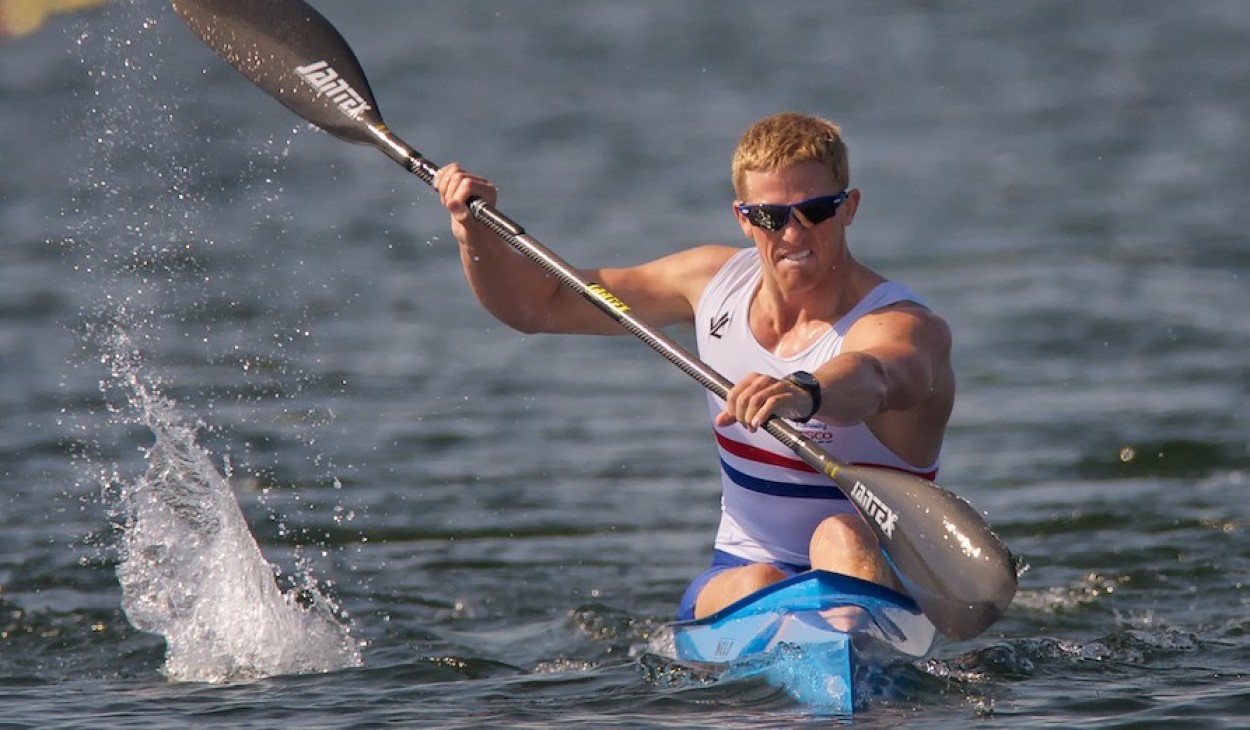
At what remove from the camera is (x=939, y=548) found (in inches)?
204

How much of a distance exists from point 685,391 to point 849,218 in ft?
16.2

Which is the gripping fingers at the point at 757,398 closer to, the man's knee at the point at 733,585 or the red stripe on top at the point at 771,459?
the red stripe on top at the point at 771,459

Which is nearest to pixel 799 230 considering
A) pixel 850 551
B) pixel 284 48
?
pixel 850 551

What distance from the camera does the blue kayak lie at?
16.9 ft

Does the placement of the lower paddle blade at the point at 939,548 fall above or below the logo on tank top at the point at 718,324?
below

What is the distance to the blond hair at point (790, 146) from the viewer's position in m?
5.41

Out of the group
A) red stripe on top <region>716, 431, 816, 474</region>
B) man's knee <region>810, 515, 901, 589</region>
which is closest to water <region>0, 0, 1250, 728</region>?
man's knee <region>810, 515, 901, 589</region>

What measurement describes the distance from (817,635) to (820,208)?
1182 millimetres

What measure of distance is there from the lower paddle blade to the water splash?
6.37ft

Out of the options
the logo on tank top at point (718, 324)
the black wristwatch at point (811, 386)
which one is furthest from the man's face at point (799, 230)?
the black wristwatch at point (811, 386)

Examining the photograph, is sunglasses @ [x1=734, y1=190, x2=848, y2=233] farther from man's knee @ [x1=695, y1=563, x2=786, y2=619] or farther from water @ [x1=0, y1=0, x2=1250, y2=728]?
water @ [x1=0, y1=0, x2=1250, y2=728]

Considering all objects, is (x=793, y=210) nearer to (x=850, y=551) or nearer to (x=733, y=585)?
(x=850, y=551)

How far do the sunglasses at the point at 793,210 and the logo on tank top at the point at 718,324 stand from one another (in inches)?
18.3

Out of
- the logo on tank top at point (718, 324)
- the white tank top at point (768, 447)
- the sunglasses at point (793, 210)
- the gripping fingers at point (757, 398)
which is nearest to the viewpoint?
the gripping fingers at point (757, 398)
